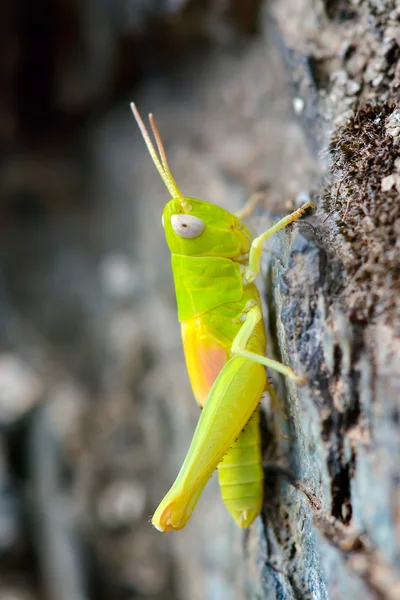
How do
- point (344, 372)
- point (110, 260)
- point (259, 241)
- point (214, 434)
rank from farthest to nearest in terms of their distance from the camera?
1. point (110, 260)
2. point (259, 241)
3. point (214, 434)
4. point (344, 372)

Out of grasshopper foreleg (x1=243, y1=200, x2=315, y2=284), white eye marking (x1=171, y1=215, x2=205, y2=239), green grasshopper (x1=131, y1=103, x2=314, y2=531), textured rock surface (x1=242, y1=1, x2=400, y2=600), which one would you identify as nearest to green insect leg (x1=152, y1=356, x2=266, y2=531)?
green grasshopper (x1=131, y1=103, x2=314, y2=531)

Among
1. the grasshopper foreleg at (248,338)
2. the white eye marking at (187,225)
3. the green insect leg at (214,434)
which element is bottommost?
the green insect leg at (214,434)

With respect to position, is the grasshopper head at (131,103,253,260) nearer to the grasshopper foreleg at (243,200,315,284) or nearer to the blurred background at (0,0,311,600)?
the grasshopper foreleg at (243,200,315,284)

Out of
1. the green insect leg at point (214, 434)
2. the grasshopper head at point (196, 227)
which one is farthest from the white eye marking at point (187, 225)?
the green insect leg at point (214, 434)

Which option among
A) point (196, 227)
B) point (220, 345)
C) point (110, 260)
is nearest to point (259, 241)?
point (196, 227)

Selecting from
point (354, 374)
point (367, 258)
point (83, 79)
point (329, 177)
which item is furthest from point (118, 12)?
point (354, 374)

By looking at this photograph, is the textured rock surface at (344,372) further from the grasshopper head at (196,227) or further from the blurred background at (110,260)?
the blurred background at (110,260)

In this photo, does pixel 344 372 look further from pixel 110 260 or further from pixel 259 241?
pixel 110 260
